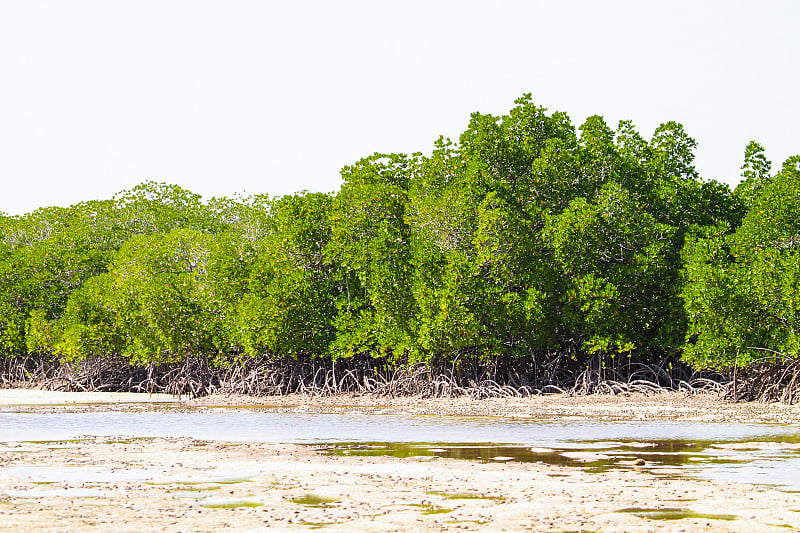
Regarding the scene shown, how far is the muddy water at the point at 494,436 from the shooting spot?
38.0ft

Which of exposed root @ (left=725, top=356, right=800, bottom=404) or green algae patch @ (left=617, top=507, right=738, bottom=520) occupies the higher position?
exposed root @ (left=725, top=356, right=800, bottom=404)

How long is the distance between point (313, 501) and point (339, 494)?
0.45m

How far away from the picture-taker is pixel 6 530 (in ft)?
23.8

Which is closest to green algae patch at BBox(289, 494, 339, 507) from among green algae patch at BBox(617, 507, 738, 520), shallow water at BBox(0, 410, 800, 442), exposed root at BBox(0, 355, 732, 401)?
green algae patch at BBox(617, 507, 738, 520)

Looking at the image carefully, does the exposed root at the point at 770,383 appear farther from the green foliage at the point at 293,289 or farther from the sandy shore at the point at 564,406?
the green foliage at the point at 293,289

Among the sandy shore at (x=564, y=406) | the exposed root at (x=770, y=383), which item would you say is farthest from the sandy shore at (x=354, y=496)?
the exposed root at (x=770, y=383)

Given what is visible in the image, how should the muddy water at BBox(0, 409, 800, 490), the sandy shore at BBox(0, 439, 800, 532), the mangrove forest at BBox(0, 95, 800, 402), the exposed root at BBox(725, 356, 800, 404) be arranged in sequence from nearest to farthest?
the sandy shore at BBox(0, 439, 800, 532), the muddy water at BBox(0, 409, 800, 490), the exposed root at BBox(725, 356, 800, 404), the mangrove forest at BBox(0, 95, 800, 402)

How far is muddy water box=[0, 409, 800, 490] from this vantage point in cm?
1159

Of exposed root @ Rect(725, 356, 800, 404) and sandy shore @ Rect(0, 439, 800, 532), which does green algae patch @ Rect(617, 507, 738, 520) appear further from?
exposed root @ Rect(725, 356, 800, 404)

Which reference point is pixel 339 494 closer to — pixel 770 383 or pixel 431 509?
pixel 431 509

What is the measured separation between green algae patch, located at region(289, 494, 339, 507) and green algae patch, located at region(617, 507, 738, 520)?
2399mm

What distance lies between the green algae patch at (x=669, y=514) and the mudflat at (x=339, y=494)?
15 mm

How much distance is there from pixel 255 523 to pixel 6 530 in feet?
5.71

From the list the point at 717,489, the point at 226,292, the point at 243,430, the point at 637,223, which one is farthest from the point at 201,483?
the point at 226,292
